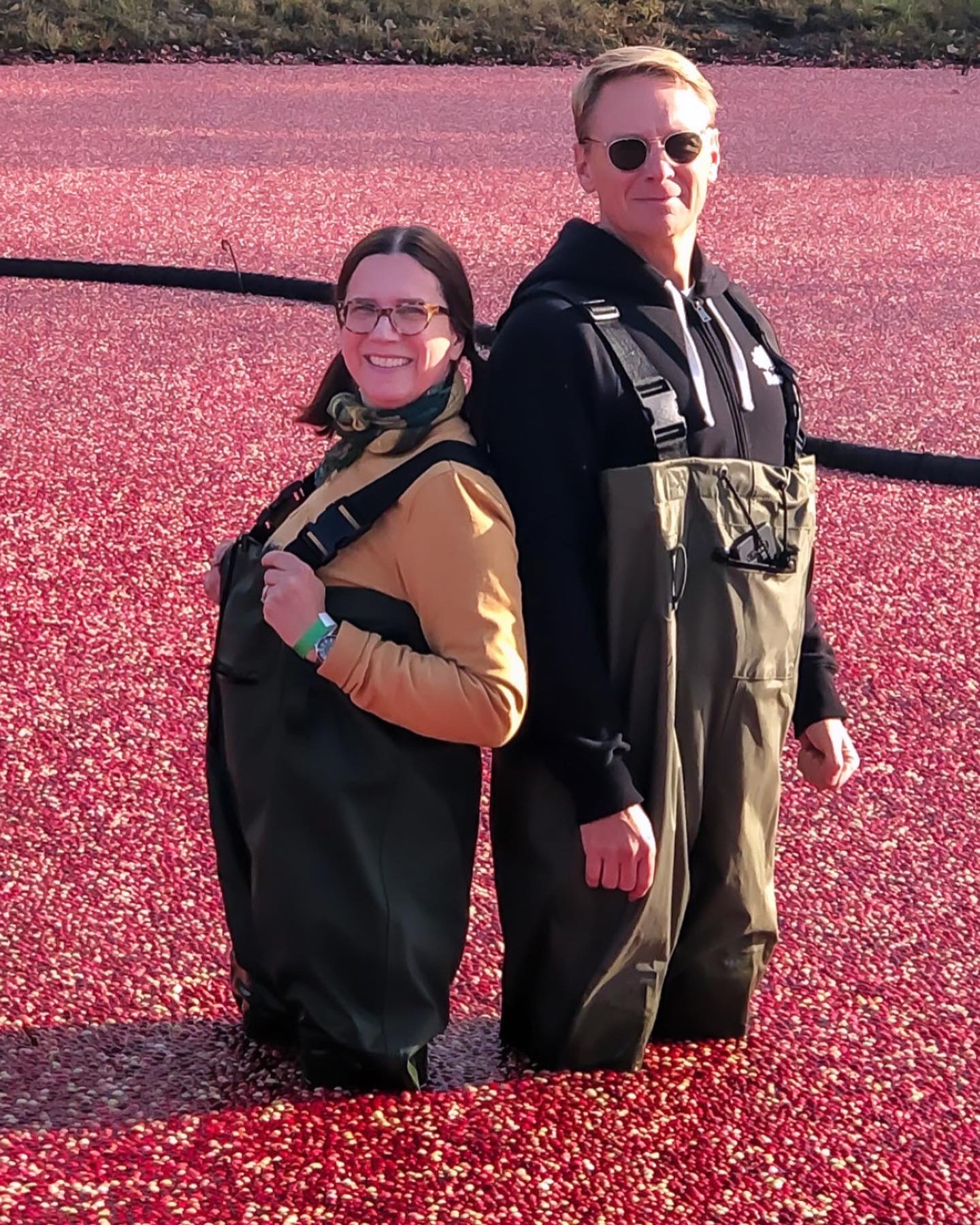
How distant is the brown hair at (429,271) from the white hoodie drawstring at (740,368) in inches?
13.8

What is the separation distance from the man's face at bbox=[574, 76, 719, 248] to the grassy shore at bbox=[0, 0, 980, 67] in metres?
15.6

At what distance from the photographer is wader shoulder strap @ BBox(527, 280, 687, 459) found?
95.0 inches

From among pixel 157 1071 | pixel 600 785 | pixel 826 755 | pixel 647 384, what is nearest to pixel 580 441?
pixel 647 384

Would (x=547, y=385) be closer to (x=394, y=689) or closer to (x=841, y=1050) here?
(x=394, y=689)

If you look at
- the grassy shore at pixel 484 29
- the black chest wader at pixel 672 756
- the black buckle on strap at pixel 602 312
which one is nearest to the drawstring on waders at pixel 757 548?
the black chest wader at pixel 672 756

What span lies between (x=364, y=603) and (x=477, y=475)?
232 millimetres

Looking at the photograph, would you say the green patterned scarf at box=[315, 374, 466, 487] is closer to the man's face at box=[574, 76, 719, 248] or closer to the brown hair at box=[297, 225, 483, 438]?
the brown hair at box=[297, 225, 483, 438]

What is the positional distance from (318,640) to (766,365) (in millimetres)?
771

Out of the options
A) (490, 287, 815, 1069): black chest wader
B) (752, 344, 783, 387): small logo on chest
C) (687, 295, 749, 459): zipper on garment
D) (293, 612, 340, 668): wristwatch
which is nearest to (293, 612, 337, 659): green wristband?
(293, 612, 340, 668): wristwatch

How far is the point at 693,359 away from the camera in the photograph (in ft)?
8.16

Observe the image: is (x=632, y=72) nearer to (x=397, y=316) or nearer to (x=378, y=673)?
(x=397, y=316)

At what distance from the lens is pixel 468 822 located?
101 inches

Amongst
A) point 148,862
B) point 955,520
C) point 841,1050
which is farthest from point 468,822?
point 955,520

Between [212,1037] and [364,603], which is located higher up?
[364,603]
